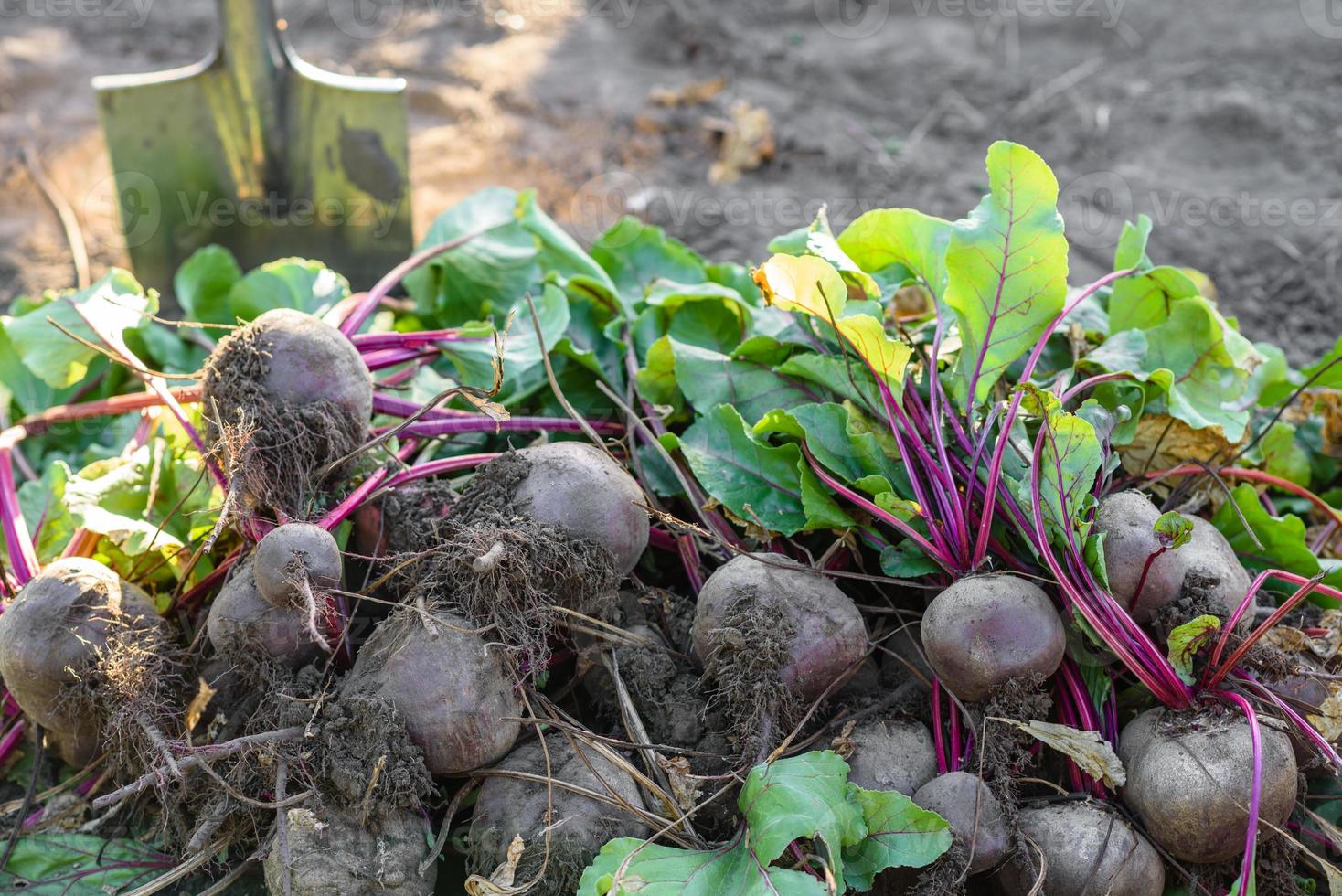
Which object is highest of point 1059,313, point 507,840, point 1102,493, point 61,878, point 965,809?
point 1059,313

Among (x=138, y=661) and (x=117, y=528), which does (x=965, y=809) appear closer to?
(x=138, y=661)

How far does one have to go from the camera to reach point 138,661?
1.87 m

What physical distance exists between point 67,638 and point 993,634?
5.60 feet

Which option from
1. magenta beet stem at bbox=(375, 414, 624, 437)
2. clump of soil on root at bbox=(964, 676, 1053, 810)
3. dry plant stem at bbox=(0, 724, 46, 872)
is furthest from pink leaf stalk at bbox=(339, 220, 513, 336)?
clump of soil on root at bbox=(964, 676, 1053, 810)

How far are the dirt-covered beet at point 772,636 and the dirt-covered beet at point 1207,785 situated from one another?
0.54 m

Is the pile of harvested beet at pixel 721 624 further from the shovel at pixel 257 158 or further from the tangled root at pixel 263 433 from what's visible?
the shovel at pixel 257 158

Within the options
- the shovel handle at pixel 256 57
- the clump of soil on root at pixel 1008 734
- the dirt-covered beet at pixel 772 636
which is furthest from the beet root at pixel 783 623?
the shovel handle at pixel 256 57

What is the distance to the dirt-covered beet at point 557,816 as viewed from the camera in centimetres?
172

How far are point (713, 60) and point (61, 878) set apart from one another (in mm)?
4777

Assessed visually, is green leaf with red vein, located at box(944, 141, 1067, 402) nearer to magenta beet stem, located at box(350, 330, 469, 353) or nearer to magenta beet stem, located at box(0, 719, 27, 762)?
magenta beet stem, located at box(350, 330, 469, 353)

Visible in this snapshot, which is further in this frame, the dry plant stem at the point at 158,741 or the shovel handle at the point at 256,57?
the shovel handle at the point at 256,57

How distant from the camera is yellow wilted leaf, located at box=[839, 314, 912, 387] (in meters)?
1.97

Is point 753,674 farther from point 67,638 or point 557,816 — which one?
point 67,638

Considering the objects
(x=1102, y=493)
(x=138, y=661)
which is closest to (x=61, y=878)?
(x=138, y=661)
